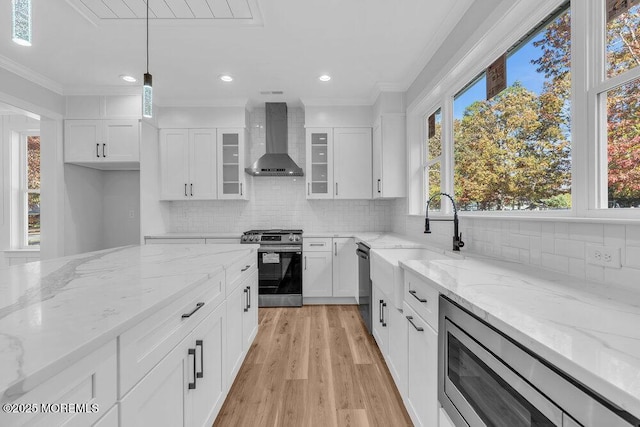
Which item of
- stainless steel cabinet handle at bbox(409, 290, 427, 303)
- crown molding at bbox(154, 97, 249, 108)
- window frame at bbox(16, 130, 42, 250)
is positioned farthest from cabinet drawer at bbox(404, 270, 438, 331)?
window frame at bbox(16, 130, 42, 250)

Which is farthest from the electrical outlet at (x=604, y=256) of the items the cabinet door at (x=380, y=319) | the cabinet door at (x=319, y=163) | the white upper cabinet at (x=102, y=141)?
the white upper cabinet at (x=102, y=141)

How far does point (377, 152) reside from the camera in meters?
3.77

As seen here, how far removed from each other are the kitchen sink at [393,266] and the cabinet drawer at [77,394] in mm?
1433

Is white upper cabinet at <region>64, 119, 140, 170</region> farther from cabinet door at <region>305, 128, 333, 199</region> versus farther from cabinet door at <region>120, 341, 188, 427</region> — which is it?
cabinet door at <region>120, 341, 188, 427</region>

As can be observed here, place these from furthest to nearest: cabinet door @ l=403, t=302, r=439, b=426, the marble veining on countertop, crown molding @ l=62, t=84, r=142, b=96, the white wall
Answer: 1. the white wall
2. crown molding @ l=62, t=84, r=142, b=96
3. cabinet door @ l=403, t=302, r=439, b=426
4. the marble veining on countertop

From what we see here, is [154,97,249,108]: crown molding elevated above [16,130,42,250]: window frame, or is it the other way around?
[154,97,249,108]: crown molding

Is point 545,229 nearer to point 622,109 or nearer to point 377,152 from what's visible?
point 622,109

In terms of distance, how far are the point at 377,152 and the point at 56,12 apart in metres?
3.21

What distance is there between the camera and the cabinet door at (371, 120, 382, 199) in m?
3.65

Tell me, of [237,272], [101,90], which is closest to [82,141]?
[101,90]

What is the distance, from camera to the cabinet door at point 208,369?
1321 millimetres

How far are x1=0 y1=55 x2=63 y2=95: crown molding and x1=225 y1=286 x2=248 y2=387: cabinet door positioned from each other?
10.8 feet

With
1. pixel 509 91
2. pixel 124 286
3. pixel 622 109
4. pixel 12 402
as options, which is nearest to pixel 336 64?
pixel 509 91

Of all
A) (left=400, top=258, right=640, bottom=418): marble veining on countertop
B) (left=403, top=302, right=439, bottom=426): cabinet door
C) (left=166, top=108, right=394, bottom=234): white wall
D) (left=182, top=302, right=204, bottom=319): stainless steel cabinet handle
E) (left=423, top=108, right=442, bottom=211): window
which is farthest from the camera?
(left=166, top=108, right=394, bottom=234): white wall
